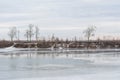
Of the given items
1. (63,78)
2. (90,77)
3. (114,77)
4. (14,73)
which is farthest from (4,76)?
(114,77)

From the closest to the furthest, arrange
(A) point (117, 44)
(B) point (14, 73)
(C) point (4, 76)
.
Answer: (C) point (4, 76), (B) point (14, 73), (A) point (117, 44)

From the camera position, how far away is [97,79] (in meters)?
15.8

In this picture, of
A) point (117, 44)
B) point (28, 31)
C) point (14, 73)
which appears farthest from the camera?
point (28, 31)

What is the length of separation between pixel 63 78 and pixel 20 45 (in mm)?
49356

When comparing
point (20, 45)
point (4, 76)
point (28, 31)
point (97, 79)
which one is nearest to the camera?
point (97, 79)

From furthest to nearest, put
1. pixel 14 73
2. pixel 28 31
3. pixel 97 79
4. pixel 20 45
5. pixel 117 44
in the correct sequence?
1. pixel 28 31
2. pixel 117 44
3. pixel 20 45
4. pixel 14 73
5. pixel 97 79

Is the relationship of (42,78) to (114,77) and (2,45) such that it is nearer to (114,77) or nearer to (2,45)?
(114,77)

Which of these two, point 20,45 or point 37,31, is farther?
point 37,31

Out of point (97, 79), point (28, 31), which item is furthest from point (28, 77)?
point (28, 31)

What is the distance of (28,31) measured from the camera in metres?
80.9

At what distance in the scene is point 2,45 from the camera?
66.9 meters

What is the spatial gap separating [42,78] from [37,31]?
65.7m

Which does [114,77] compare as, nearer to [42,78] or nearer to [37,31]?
[42,78]

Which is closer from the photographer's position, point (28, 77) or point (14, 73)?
point (28, 77)
